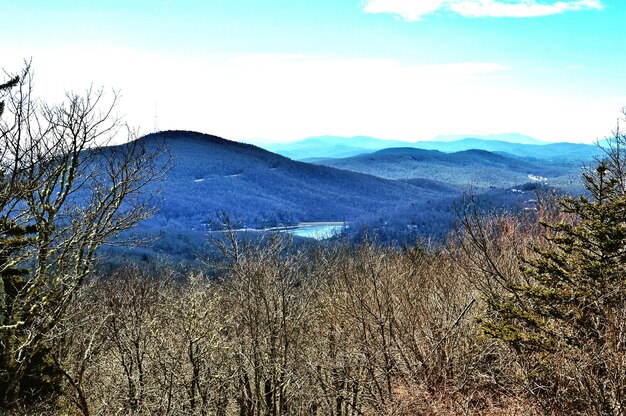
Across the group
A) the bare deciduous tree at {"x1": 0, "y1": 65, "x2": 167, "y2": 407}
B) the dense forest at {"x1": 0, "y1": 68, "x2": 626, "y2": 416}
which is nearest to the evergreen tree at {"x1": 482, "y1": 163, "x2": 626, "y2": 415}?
the dense forest at {"x1": 0, "y1": 68, "x2": 626, "y2": 416}

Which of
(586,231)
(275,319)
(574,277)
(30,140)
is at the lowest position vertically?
(275,319)

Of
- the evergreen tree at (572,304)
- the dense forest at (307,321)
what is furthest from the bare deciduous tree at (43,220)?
the evergreen tree at (572,304)

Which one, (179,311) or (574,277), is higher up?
(574,277)

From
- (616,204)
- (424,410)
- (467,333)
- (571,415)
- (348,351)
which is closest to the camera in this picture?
(571,415)

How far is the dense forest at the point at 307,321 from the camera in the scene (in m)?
9.13

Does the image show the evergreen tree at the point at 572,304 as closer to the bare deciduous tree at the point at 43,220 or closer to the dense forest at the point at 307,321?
the dense forest at the point at 307,321

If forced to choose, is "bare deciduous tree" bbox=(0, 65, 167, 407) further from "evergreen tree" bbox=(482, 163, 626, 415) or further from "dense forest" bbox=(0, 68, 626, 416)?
"evergreen tree" bbox=(482, 163, 626, 415)

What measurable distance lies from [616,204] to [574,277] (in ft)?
5.64

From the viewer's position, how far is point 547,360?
31.8ft

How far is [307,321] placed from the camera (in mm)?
23797

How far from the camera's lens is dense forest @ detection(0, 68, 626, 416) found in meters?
9.13

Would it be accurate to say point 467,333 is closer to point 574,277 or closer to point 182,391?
point 574,277

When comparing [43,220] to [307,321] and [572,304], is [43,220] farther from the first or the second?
[307,321]

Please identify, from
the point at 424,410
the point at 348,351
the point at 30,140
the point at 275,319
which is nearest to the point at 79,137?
the point at 30,140
